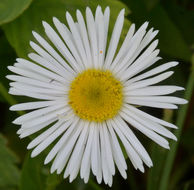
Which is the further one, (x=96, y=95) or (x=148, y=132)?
(x=96, y=95)

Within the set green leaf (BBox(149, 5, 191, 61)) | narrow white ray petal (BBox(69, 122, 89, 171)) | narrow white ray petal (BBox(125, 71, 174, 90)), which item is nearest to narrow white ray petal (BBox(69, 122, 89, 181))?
narrow white ray petal (BBox(69, 122, 89, 171))

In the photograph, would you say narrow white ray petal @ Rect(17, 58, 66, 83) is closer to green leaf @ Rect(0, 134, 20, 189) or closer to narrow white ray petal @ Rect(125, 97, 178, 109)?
narrow white ray petal @ Rect(125, 97, 178, 109)

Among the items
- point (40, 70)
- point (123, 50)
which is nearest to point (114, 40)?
point (123, 50)

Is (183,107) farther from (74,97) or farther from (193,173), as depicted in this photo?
(193,173)

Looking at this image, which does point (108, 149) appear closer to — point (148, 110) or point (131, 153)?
point (131, 153)

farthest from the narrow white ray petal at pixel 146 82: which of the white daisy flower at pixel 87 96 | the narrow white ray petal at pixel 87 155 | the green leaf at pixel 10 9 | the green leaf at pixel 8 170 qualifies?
the green leaf at pixel 8 170

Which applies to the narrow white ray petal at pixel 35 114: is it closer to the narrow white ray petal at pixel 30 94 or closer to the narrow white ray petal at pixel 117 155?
the narrow white ray petal at pixel 30 94

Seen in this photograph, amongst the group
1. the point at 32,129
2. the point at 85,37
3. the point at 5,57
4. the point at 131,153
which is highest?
the point at 5,57
